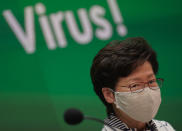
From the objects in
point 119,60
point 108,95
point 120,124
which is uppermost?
point 119,60

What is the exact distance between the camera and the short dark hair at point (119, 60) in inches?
57.1

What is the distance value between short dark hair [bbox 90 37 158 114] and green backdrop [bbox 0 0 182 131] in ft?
4.23

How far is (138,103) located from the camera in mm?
1525

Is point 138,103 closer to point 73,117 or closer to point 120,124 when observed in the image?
point 120,124

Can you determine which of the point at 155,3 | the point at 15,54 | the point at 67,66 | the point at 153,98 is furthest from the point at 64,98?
the point at 153,98

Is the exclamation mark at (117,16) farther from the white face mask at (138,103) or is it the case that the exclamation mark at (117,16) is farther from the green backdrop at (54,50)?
the white face mask at (138,103)

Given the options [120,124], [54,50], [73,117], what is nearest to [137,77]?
[120,124]

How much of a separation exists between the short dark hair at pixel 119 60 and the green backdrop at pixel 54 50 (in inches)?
50.8

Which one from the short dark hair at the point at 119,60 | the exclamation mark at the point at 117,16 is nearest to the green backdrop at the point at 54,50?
the exclamation mark at the point at 117,16

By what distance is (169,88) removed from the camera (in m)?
3.00

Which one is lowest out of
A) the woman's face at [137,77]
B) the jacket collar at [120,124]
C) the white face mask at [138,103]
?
the jacket collar at [120,124]

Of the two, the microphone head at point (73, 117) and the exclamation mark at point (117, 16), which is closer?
the microphone head at point (73, 117)

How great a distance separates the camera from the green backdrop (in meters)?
2.75

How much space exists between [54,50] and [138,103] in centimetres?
142
